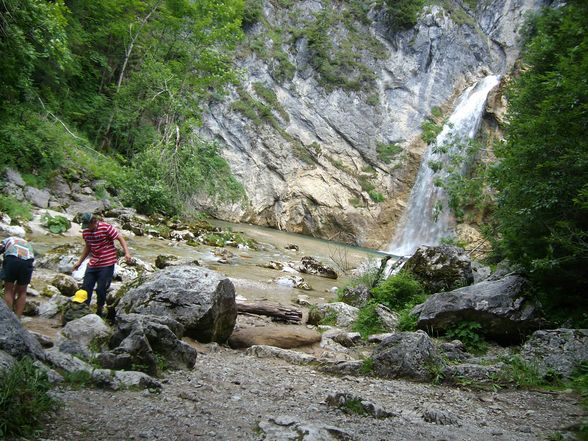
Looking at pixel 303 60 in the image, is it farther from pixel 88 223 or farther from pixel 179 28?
pixel 88 223

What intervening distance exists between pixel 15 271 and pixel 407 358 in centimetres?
498

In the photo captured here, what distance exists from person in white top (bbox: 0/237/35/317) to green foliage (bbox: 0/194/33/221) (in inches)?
279

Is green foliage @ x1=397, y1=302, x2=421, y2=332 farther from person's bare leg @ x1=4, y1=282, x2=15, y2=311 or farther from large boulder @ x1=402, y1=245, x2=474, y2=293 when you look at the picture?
person's bare leg @ x1=4, y1=282, x2=15, y2=311

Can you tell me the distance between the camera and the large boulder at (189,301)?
18.6 feet

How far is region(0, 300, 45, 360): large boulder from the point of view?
10.4ft

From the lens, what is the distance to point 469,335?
6645 mm

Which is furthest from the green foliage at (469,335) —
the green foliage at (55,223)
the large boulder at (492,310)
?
the green foliage at (55,223)

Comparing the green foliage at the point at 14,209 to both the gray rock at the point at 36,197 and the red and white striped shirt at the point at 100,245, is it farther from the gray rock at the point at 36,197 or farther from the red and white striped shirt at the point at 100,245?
the red and white striped shirt at the point at 100,245

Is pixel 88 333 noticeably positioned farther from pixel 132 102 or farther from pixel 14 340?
pixel 132 102

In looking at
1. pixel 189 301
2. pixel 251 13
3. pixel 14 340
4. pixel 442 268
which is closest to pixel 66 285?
pixel 189 301

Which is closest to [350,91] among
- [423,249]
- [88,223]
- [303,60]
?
[303,60]

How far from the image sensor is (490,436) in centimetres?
355

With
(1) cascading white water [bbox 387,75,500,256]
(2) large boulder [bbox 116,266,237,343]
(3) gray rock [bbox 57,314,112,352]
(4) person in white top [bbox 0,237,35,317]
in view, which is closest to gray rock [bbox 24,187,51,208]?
(4) person in white top [bbox 0,237,35,317]

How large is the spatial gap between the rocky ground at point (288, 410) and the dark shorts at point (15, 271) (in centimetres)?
248
